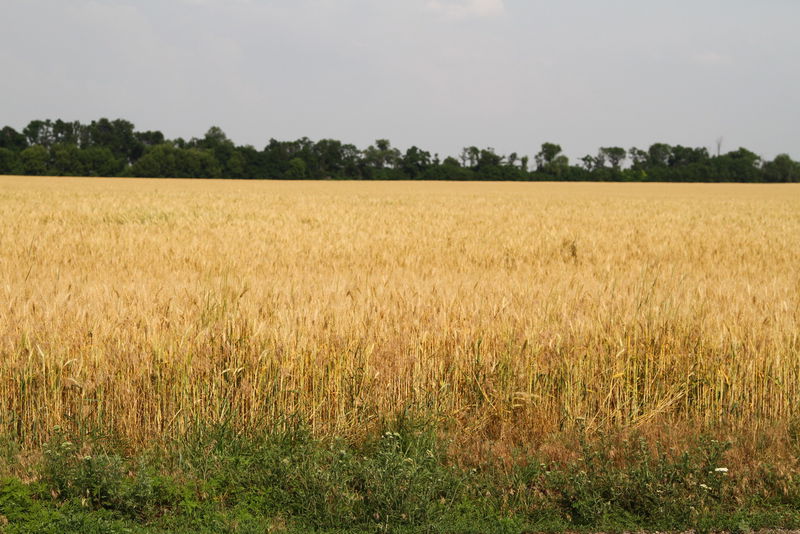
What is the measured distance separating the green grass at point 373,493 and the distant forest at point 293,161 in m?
90.7

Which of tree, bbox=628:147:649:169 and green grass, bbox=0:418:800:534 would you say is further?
tree, bbox=628:147:649:169

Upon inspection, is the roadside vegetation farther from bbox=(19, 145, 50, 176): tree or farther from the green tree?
bbox=(19, 145, 50, 176): tree

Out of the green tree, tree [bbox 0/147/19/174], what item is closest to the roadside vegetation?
the green tree

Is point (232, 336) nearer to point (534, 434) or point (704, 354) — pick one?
point (534, 434)

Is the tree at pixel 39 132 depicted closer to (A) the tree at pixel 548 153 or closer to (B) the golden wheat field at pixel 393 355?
(A) the tree at pixel 548 153

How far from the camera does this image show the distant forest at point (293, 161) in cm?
8750

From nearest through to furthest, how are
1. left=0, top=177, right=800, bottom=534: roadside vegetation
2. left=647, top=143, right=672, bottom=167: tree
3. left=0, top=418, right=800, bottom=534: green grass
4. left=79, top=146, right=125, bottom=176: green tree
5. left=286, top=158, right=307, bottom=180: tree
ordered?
1. left=0, top=418, right=800, bottom=534: green grass
2. left=0, top=177, right=800, bottom=534: roadside vegetation
3. left=79, top=146, right=125, bottom=176: green tree
4. left=286, top=158, right=307, bottom=180: tree
5. left=647, top=143, right=672, bottom=167: tree

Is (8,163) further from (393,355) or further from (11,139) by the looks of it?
(393,355)

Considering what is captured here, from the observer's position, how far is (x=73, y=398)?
14.5ft

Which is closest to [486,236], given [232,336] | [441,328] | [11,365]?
[441,328]

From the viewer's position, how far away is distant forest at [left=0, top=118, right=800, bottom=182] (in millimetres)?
87500

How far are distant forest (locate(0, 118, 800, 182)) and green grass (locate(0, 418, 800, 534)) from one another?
9065 centimetres

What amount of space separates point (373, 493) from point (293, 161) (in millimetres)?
96693

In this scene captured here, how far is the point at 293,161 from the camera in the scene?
319 feet
